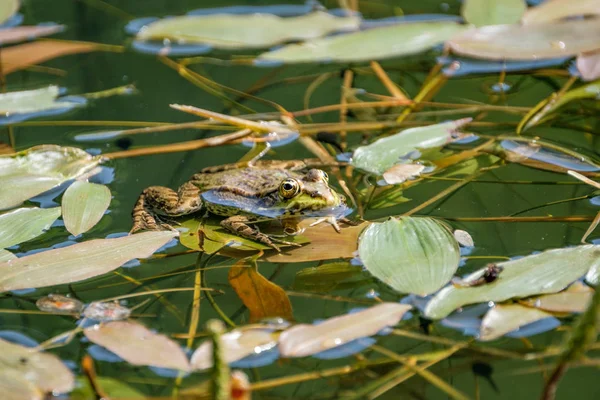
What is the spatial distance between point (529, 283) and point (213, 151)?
4.56ft

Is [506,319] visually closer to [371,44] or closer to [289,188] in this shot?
[289,188]

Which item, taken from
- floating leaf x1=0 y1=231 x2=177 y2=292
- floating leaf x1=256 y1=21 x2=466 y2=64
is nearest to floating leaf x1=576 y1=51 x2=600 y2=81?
floating leaf x1=256 y1=21 x2=466 y2=64

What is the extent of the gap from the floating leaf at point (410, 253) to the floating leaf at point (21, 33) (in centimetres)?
235

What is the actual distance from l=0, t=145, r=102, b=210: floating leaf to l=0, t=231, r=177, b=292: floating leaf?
384 millimetres

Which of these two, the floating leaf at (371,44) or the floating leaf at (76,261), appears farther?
the floating leaf at (371,44)

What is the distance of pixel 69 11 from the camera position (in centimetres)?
375

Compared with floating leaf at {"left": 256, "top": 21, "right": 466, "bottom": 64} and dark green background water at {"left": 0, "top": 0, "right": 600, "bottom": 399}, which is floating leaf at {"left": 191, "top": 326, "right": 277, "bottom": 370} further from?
floating leaf at {"left": 256, "top": 21, "right": 466, "bottom": 64}

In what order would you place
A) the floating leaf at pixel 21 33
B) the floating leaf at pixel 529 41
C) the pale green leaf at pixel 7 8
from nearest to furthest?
the floating leaf at pixel 529 41 → the floating leaf at pixel 21 33 → the pale green leaf at pixel 7 8

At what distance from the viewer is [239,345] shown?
154cm

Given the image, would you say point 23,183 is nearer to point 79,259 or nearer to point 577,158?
point 79,259

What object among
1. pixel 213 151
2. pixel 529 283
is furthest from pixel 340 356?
pixel 213 151

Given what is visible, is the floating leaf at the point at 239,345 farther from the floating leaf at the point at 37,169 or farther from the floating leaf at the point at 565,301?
the floating leaf at the point at 37,169

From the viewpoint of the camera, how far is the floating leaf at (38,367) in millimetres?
Result: 1451

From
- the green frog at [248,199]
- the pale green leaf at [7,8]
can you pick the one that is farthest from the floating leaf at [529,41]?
the pale green leaf at [7,8]
